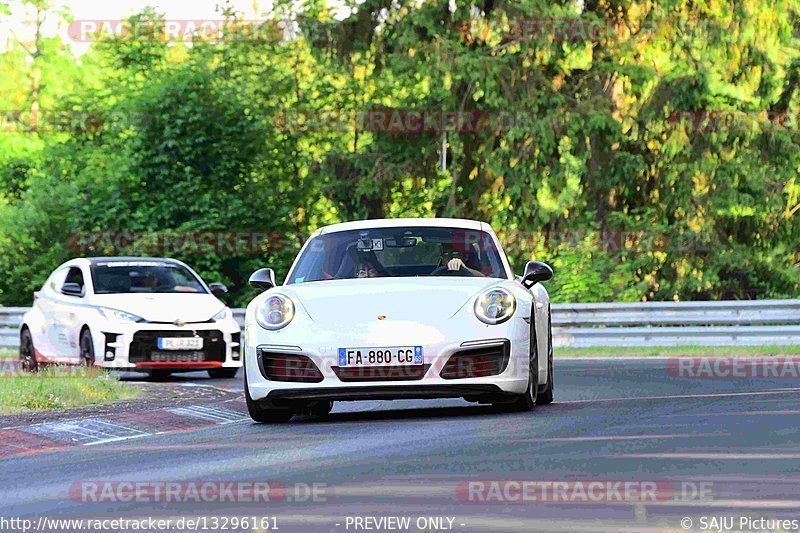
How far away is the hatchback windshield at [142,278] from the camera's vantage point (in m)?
21.3

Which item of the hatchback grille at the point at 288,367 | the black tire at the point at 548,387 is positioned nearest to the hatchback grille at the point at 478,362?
the hatchback grille at the point at 288,367

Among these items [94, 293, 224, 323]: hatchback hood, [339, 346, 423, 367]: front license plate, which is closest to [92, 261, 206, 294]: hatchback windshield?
[94, 293, 224, 323]: hatchback hood

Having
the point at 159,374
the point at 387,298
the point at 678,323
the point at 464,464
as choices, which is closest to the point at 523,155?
the point at 678,323

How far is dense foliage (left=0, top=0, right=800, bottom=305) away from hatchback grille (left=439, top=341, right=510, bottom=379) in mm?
19976

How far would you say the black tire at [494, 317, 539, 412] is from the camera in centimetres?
1309

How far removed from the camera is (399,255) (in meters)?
13.9

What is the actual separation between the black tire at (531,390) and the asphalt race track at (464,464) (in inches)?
8.2

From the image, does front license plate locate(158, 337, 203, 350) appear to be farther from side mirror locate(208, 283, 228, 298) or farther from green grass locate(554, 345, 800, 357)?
green grass locate(554, 345, 800, 357)

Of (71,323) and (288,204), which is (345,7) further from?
(71,323)

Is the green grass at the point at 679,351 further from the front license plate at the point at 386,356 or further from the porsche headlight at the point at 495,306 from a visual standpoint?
the front license plate at the point at 386,356

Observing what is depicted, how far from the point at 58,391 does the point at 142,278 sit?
635 cm

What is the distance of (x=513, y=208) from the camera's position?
1399 inches

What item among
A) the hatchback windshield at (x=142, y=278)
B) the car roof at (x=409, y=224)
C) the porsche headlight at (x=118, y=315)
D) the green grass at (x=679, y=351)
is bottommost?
the green grass at (x=679, y=351)

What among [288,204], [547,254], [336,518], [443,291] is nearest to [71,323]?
[443,291]
